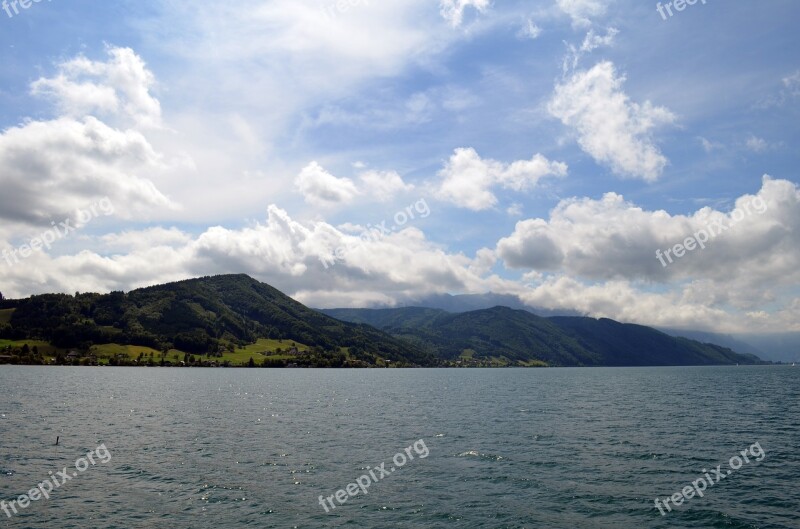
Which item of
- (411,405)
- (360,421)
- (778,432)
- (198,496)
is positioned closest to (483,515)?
(198,496)

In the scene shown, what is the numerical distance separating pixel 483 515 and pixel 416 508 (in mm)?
5918

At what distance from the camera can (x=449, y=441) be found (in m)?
76.2

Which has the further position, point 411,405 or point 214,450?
point 411,405

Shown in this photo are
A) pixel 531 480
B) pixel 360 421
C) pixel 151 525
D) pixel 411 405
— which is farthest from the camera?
pixel 411 405

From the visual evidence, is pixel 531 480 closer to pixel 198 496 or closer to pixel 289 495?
pixel 289 495

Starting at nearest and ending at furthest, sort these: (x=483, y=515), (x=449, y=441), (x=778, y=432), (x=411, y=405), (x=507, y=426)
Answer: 1. (x=483, y=515)
2. (x=449, y=441)
3. (x=778, y=432)
4. (x=507, y=426)
5. (x=411, y=405)

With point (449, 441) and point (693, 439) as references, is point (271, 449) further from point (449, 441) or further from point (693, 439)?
point (693, 439)

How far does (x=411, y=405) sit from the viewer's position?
442ft

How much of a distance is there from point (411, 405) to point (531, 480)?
83826 mm

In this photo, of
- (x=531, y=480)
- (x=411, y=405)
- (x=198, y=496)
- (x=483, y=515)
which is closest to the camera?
(x=483, y=515)

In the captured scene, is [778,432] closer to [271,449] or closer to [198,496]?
[271,449]

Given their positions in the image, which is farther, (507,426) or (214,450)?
(507,426)

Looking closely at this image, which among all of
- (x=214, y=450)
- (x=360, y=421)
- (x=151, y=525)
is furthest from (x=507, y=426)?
(x=151, y=525)

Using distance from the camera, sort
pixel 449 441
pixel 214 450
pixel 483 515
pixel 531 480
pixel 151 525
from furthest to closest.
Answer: pixel 449 441 → pixel 214 450 → pixel 531 480 → pixel 483 515 → pixel 151 525
